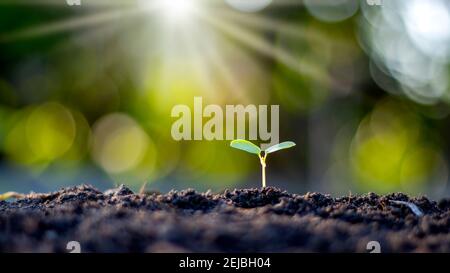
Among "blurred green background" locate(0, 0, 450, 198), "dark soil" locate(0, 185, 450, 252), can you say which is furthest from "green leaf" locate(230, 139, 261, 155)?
"blurred green background" locate(0, 0, 450, 198)

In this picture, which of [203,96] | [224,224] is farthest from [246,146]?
[203,96]

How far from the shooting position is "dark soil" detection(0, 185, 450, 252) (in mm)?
830

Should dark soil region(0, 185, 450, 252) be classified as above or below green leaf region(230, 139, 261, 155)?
below

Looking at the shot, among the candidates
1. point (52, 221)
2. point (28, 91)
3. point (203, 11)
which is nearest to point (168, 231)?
point (52, 221)

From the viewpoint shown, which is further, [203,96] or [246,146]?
[203,96]

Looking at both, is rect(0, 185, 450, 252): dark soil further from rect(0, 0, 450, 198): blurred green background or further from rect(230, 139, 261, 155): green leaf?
rect(0, 0, 450, 198): blurred green background

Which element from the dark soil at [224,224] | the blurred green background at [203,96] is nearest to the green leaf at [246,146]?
the dark soil at [224,224]

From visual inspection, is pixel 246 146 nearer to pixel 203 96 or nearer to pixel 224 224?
pixel 224 224

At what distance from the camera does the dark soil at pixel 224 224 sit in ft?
2.72

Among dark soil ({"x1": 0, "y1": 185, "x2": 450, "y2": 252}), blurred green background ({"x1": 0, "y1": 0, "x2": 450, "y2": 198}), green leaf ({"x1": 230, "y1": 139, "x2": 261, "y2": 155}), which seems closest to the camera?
→ dark soil ({"x1": 0, "y1": 185, "x2": 450, "y2": 252})

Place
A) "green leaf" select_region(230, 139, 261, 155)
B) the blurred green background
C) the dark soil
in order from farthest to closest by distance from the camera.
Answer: the blurred green background < "green leaf" select_region(230, 139, 261, 155) < the dark soil

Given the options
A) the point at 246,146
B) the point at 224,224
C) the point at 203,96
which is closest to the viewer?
the point at 224,224

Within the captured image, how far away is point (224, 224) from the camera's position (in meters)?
0.92

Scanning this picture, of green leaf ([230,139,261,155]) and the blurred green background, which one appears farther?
the blurred green background
